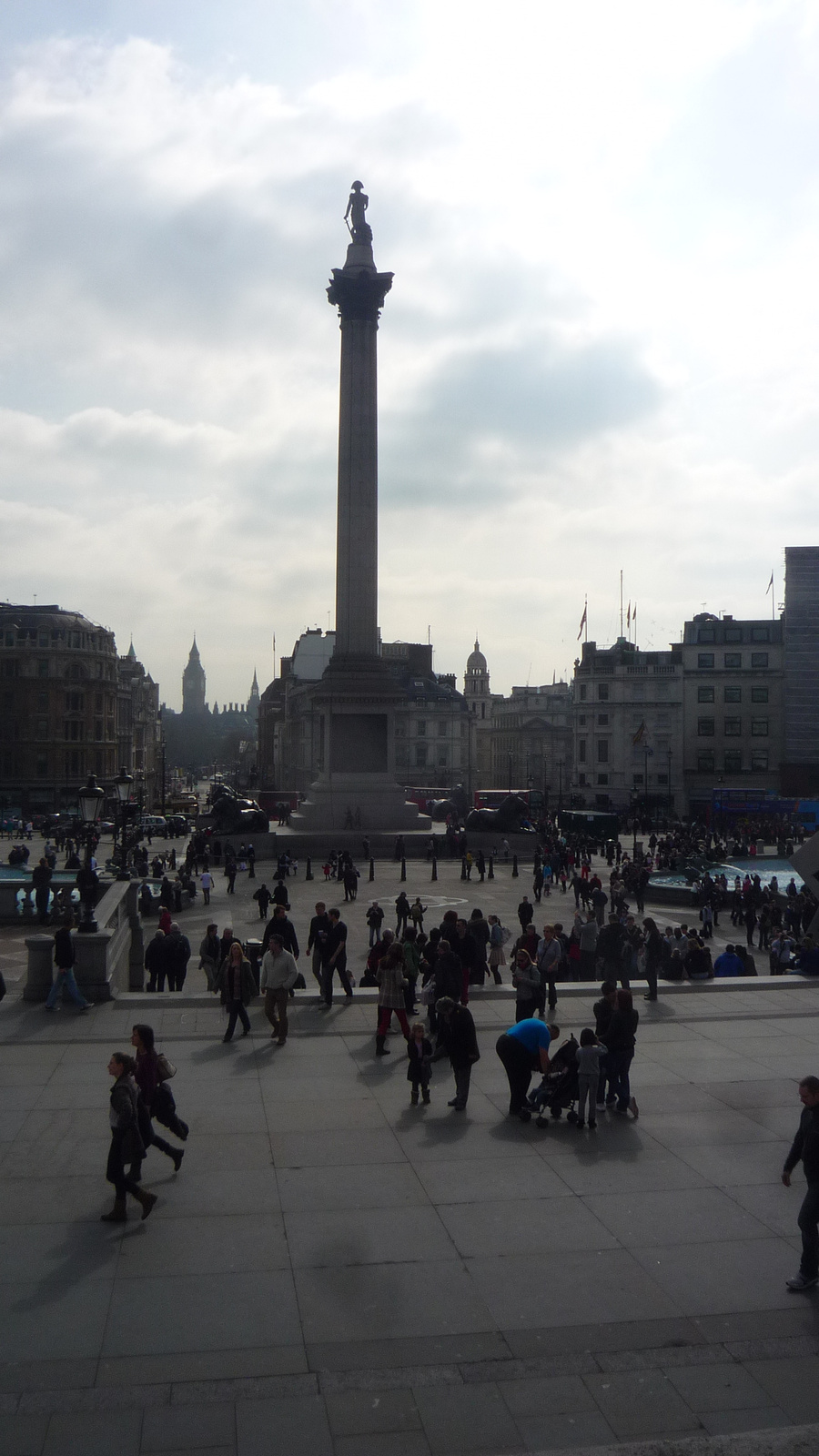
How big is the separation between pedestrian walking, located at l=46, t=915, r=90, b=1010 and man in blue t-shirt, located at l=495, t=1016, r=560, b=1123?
22.6 feet

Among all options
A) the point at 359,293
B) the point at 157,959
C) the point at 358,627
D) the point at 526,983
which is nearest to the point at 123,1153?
the point at 526,983

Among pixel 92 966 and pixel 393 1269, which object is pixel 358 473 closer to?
pixel 92 966

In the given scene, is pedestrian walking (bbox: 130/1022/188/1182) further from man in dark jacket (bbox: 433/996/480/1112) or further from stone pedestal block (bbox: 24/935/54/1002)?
stone pedestal block (bbox: 24/935/54/1002)

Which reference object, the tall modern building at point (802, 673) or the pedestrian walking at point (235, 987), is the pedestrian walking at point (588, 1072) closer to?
the pedestrian walking at point (235, 987)

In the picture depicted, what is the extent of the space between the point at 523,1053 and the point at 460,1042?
71cm

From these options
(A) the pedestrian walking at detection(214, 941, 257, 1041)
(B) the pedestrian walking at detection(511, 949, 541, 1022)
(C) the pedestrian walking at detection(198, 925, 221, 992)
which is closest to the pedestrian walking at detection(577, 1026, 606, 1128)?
(B) the pedestrian walking at detection(511, 949, 541, 1022)

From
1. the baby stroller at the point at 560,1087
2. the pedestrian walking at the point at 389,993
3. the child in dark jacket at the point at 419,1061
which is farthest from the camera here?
the pedestrian walking at the point at 389,993

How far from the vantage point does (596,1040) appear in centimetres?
1132

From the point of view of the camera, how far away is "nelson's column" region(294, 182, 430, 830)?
2267 inches

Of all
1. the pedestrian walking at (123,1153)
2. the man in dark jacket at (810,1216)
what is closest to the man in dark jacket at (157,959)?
the pedestrian walking at (123,1153)

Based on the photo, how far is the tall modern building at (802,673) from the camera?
8306cm

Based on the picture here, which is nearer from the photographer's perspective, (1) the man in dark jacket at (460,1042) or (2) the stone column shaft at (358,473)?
(1) the man in dark jacket at (460,1042)

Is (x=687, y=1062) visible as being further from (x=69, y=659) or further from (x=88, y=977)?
(x=69, y=659)

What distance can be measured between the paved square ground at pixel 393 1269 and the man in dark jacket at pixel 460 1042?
0.94 ft
